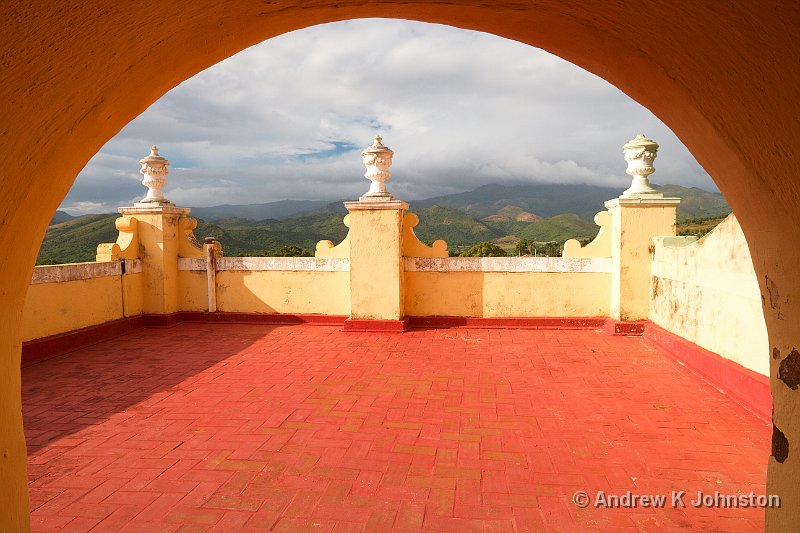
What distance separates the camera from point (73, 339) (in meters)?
7.62

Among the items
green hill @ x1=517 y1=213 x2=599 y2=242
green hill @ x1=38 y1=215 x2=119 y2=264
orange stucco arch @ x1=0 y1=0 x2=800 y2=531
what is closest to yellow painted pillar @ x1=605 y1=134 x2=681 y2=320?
orange stucco arch @ x1=0 y1=0 x2=800 y2=531

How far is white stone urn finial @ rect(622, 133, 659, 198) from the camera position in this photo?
7.89 metres

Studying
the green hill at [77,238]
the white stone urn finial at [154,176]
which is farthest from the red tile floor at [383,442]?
the green hill at [77,238]

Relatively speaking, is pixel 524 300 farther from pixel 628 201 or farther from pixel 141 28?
pixel 141 28

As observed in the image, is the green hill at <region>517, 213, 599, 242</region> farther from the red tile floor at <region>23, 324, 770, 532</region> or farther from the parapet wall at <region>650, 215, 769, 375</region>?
the red tile floor at <region>23, 324, 770, 532</region>

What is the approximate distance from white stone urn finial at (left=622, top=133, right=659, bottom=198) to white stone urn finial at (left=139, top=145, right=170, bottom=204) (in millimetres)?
8875

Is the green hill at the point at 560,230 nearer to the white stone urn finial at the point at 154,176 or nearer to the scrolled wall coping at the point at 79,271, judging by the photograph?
the white stone urn finial at the point at 154,176

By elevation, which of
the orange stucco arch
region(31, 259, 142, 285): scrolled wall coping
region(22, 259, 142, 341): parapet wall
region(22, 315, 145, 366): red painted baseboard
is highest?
the orange stucco arch

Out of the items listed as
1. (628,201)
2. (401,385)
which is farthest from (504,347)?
(628,201)

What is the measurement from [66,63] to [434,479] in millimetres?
3327

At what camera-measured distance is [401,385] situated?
5.64 meters

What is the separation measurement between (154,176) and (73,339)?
358 cm

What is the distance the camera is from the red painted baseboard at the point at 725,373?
14.6 ft

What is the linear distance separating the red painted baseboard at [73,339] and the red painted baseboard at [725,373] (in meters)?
9.18
